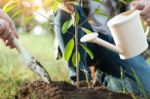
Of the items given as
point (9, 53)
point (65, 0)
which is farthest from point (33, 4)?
point (9, 53)

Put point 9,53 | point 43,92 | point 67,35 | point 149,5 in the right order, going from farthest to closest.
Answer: point 9,53 → point 67,35 → point 149,5 → point 43,92

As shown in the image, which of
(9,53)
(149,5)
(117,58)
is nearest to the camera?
(149,5)

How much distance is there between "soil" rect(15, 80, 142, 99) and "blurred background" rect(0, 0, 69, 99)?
0.24m

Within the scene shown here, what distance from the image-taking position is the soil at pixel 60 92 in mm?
2057

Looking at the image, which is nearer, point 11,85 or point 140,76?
point 11,85

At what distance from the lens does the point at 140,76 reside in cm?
304

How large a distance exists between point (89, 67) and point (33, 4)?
2.86 feet

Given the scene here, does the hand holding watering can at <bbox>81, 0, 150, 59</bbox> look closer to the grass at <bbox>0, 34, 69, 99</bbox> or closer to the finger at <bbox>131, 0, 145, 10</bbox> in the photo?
the finger at <bbox>131, 0, 145, 10</bbox>

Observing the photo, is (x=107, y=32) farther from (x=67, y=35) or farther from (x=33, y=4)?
(x=33, y=4)

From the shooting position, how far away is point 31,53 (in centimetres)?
600

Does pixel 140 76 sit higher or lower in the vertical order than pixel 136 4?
lower

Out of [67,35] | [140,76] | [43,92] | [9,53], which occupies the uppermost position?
[9,53]

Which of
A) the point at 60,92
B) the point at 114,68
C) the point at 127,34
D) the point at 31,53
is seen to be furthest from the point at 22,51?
the point at 31,53

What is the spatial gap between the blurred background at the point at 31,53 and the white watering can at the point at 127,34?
0.28 m
